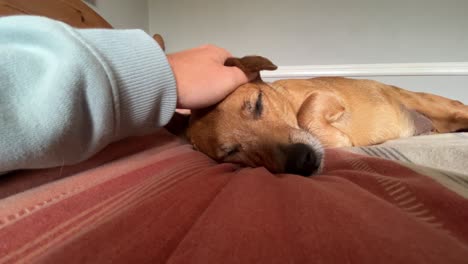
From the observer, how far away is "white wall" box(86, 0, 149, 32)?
7.22 feet

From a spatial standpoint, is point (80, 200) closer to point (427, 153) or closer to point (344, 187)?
point (344, 187)

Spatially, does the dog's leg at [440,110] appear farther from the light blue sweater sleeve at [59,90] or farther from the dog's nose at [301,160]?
the light blue sweater sleeve at [59,90]

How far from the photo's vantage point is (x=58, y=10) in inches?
56.4

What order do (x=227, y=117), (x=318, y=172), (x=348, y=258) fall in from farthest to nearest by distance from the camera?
1. (x=227, y=117)
2. (x=318, y=172)
3. (x=348, y=258)

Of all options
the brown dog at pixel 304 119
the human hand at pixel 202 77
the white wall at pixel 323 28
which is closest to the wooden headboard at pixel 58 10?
the human hand at pixel 202 77

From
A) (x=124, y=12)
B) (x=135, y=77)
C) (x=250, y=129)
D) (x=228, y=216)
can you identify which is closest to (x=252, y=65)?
(x=250, y=129)

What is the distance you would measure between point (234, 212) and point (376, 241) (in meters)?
0.17

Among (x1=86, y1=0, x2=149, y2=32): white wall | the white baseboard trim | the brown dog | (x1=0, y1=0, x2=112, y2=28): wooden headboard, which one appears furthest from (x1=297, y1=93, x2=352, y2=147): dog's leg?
(x1=86, y1=0, x2=149, y2=32): white wall

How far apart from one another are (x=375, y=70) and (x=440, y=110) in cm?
102

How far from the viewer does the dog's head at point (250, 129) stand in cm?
116

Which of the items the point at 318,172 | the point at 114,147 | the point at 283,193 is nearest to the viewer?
the point at 283,193

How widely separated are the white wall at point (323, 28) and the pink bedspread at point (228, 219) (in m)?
2.23

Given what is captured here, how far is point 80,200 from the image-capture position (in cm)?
49

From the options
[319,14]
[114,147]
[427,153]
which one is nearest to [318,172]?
[427,153]
